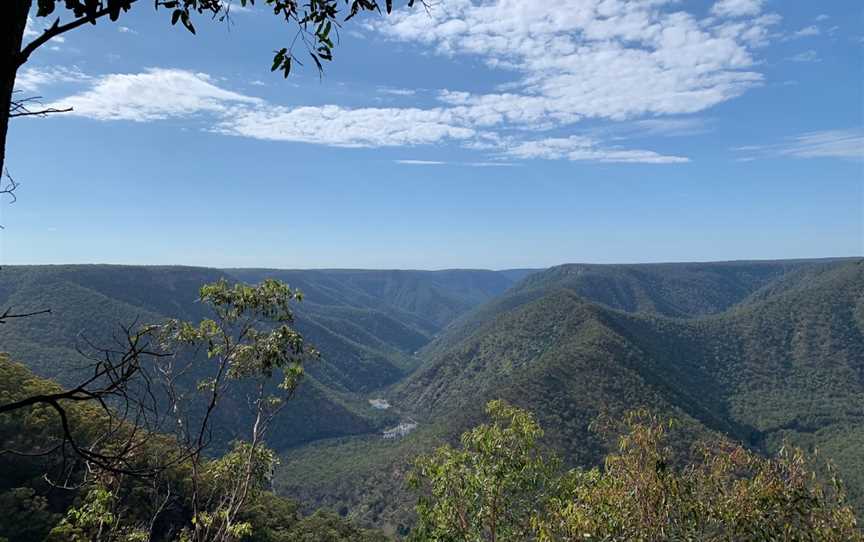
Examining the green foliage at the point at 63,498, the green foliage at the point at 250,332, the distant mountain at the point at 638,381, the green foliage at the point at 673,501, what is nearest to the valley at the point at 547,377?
the distant mountain at the point at 638,381

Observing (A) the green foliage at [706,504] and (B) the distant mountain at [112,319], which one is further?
(B) the distant mountain at [112,319]

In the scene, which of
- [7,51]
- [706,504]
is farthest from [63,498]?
[7,51]

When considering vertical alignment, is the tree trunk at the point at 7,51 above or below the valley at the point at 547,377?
above

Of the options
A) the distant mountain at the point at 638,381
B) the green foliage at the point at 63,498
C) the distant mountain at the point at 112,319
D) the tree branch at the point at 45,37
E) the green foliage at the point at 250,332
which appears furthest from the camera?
the distant mountain at the point at 112,319

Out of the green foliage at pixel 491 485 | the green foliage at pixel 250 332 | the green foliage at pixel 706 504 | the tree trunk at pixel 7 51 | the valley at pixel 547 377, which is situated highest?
the tree trunk at pixel 7 51

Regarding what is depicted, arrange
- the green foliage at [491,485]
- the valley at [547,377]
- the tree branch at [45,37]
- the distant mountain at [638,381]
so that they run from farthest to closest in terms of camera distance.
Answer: the valley at [547,377]
the distant mountain at [638,381]
the green foliage at [491,485]
the tree branch at [45,37]

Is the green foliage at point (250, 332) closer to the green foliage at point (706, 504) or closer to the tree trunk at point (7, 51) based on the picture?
the green foliage at point (706, 504)
